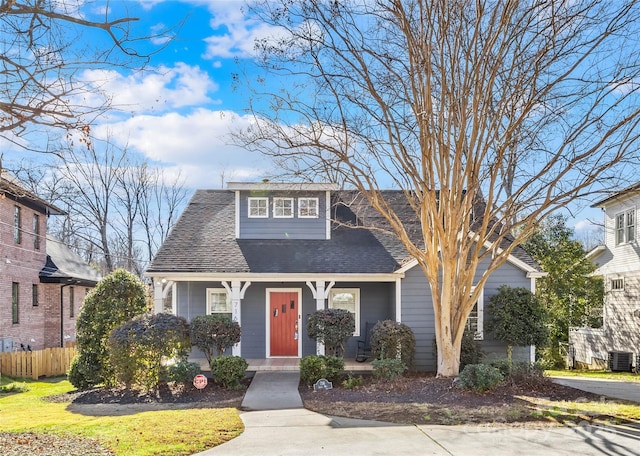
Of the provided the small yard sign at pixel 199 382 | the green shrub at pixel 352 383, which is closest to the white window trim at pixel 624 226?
the green shrub at pixel 352 383

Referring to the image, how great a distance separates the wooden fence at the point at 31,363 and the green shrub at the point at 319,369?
9.30 m

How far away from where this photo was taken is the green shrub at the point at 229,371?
11.4m

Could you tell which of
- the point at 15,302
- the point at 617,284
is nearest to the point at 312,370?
the point at 15,302

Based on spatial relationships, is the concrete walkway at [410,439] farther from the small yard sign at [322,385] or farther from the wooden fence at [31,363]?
the wooden fence at [31,363]

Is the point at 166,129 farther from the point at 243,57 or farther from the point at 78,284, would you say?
the point at 78,284

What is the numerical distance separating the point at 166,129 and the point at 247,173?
8.81ft

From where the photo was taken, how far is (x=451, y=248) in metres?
11.3

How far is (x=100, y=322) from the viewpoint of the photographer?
12156 mm

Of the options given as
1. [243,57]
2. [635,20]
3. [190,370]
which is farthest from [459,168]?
[190,370]

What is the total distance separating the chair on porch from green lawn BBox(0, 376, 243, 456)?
5.55 metres

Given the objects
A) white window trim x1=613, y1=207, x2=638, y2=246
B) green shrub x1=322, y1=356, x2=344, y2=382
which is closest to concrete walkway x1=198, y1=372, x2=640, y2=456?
green shrub x1=322, y1=356, x2=344, y2=382

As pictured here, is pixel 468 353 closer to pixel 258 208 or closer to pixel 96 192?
pixel 258 208

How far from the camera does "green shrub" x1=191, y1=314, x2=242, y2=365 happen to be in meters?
12.1

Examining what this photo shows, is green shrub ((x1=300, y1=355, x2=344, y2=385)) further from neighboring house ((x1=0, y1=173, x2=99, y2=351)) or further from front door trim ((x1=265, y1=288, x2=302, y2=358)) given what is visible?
neighboring house ((x1=0, y1=173, x2=99, y2=351))
